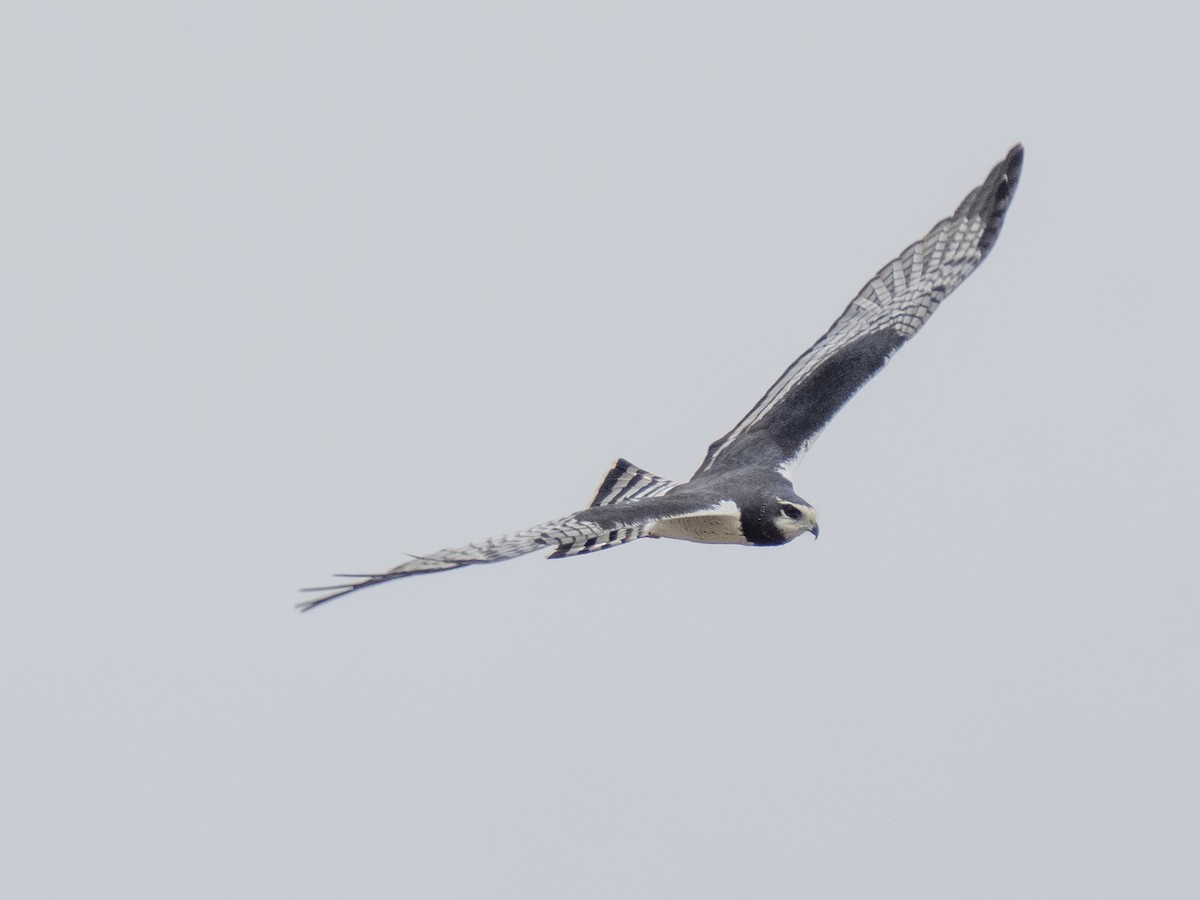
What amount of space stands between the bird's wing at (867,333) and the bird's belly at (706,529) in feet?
5.03

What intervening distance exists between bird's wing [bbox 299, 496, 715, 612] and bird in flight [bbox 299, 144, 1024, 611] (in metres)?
0.01

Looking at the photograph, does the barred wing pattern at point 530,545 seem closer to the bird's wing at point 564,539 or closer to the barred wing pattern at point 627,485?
the bird's wing at point 564,539

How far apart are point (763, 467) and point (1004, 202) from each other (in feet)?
12.9

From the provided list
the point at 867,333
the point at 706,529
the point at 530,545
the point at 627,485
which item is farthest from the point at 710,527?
the point at 867,333

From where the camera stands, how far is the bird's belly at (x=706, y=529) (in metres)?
15.7

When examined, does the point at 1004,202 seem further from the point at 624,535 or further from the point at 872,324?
the point at 624,535

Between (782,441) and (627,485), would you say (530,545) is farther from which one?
(782,441)

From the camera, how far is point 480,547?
1348 centimetres

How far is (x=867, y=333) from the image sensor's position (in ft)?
61.9

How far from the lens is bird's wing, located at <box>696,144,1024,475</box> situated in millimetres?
18016

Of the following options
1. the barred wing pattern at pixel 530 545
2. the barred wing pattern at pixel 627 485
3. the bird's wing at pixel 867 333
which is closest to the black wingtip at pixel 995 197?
the bird's wing at pixel 867 333

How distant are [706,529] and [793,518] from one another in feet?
2.18

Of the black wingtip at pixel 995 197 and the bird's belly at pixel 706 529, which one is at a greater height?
the black wingtip at pixel 995 197

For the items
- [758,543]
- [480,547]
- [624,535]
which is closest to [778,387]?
[758,543]
